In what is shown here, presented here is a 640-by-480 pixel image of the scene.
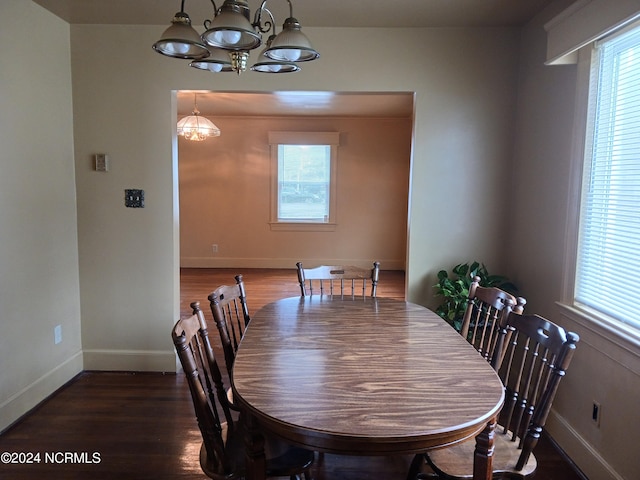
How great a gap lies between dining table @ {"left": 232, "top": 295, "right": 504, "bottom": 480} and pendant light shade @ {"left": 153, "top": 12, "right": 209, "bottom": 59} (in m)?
1.15

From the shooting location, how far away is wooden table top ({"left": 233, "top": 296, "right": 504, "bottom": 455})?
1154 mm

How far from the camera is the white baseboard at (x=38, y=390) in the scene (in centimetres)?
248

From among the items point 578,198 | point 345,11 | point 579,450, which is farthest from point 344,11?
point 579,450

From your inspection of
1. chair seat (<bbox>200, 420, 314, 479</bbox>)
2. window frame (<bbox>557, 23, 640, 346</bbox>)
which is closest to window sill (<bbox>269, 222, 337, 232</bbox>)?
window frame (<bbox>557, 23, 640, 346</bbox>)

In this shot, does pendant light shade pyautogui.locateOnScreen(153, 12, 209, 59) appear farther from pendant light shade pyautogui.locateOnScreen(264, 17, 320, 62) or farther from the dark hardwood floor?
the dark hardwood floor

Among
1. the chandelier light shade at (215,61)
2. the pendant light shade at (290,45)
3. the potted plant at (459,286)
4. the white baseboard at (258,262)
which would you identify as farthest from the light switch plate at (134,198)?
the white baseboard at (258,262)

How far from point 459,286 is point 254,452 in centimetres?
196

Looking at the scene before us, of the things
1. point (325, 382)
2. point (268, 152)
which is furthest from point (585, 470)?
point (268, 152)

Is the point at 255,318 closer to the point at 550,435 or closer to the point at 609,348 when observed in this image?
the point at 609,348

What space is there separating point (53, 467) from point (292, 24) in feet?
7.66

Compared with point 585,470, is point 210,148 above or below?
above

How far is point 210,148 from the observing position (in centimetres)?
702

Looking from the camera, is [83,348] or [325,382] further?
[83,348]

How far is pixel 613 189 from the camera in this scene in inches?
80.7
